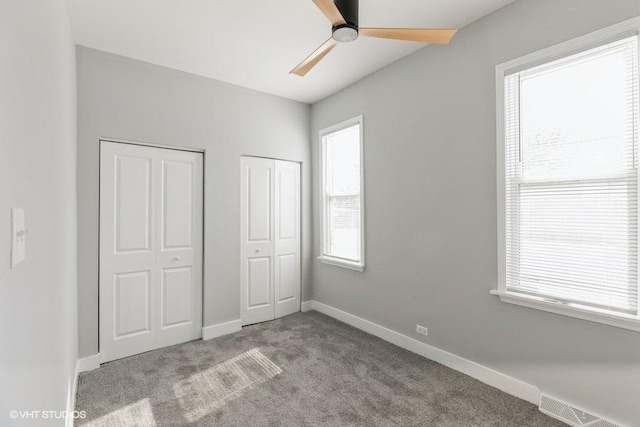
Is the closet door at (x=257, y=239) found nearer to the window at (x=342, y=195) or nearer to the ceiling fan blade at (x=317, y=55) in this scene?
the window at (x=342, y=195)

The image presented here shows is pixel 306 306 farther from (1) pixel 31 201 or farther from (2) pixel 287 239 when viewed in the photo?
(1) pixel 31 201

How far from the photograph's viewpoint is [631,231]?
6.22 ft

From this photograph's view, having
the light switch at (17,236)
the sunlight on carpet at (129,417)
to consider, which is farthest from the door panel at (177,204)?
the light switch at (17,236)

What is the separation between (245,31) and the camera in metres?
2.72

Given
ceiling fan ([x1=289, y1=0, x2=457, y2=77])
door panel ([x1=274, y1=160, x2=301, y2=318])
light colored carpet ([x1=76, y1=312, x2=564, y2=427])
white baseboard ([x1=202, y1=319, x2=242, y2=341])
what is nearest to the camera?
ceiling fan ([x1=289, y1=0, x2=457, y2=77])

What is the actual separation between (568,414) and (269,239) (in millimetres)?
3244

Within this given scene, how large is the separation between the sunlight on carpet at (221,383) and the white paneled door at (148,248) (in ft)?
2.82

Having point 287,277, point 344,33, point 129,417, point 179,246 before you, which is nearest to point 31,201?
point 344,33

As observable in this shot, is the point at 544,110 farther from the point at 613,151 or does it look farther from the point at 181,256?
the point at 181,256

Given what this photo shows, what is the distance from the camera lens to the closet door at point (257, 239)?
3.95m

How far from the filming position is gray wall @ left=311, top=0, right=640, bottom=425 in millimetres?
2041

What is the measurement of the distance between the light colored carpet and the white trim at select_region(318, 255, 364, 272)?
823mm

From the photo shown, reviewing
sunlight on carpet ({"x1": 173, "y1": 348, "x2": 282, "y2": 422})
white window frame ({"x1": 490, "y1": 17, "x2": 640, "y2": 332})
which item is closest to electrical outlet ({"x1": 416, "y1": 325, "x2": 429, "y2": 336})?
white window frame ({"x1": 490, "y1": 17, "x2": 640, "y2": 332})

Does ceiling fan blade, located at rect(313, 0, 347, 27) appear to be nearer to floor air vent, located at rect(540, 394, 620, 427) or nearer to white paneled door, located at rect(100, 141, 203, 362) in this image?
white paneled door, located at rect(100, 141, 203, 362)
